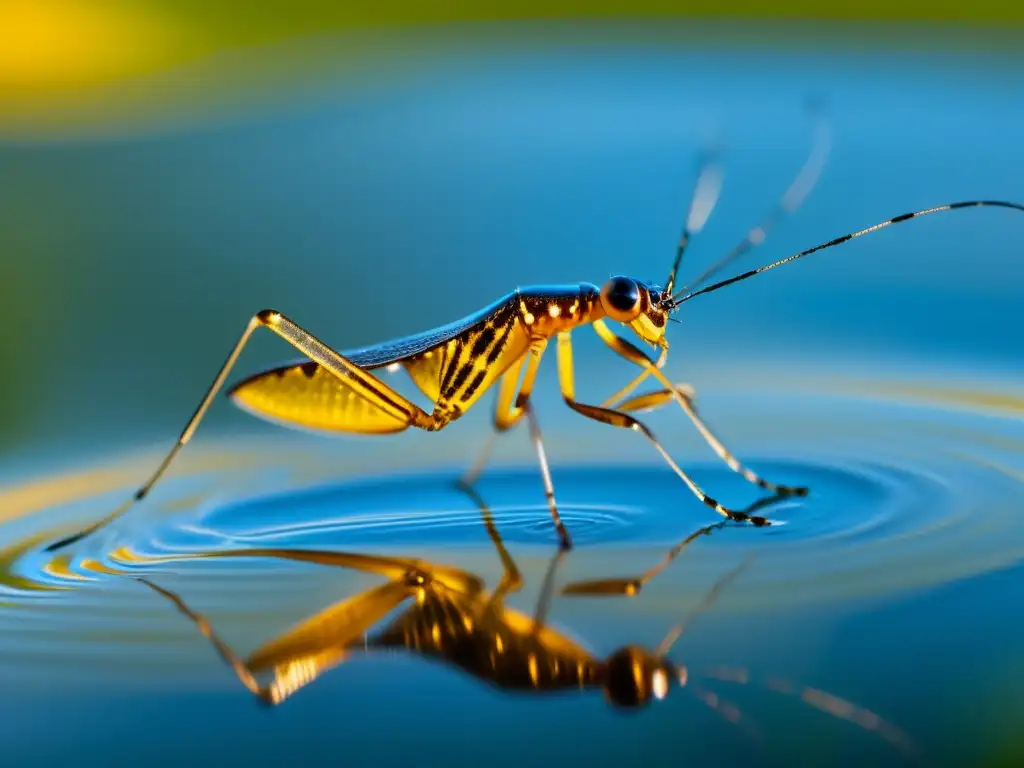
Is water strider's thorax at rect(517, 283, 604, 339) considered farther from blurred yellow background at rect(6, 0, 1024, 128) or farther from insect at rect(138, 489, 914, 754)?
blurred yellow background at rect(6, 0, 1024, 128)

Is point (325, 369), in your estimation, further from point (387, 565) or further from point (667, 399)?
point (387, 565)

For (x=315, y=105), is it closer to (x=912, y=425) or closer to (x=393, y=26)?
(x=393, y=26)

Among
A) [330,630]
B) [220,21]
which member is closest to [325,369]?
[330,630]

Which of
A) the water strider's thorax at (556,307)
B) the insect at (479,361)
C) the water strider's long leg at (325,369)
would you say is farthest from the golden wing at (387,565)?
the water strider's thorax at (556,307)

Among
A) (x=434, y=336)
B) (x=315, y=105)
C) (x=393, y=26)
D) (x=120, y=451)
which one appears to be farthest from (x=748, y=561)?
(x=393, y=26)

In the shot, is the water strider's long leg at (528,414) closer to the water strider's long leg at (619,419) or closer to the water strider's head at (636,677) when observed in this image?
the water strider's long leg at (619,419)
